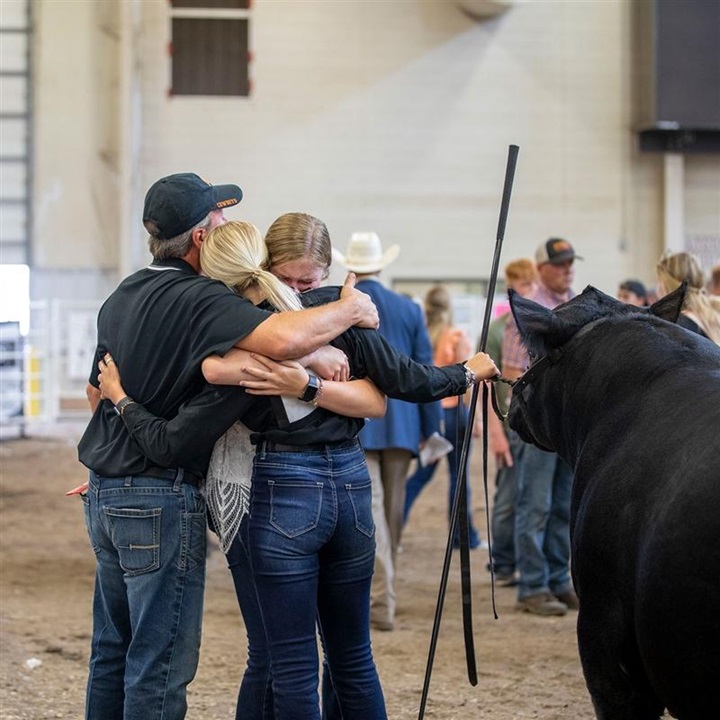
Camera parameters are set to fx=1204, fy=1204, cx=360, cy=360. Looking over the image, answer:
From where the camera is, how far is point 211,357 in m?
3.00

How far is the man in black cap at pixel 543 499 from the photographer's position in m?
6.15

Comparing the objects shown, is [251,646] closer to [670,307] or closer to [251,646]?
[251,646]

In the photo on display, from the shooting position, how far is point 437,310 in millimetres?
8406

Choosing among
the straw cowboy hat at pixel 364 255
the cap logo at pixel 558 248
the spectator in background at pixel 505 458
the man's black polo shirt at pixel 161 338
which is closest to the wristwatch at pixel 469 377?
the man's black polo shirt at pixel 161 338

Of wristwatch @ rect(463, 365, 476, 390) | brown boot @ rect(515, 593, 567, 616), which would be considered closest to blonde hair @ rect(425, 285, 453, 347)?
brown boot @ rect(515, 593, 567, 616)

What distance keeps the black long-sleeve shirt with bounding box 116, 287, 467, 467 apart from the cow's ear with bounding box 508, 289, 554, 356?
283 mm

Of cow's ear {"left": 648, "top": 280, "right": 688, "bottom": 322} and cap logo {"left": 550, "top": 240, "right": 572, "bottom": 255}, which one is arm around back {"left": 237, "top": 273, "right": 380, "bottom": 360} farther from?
cap logo {"left": 550, "top": 240, "right": 572, "bottom": 255}

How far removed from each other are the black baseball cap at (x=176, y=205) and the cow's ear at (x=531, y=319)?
839 millimetres

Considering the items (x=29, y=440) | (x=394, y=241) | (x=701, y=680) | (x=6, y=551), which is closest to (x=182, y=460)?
(x=701, y=680)

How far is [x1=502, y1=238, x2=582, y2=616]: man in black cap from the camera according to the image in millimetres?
6148

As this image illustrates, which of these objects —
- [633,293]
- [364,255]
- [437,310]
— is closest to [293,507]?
[364,255]

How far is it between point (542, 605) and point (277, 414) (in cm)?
353

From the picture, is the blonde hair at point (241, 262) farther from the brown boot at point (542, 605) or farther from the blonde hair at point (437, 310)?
the blonde hair at point (437, 310)

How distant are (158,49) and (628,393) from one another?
1553 centimetres
